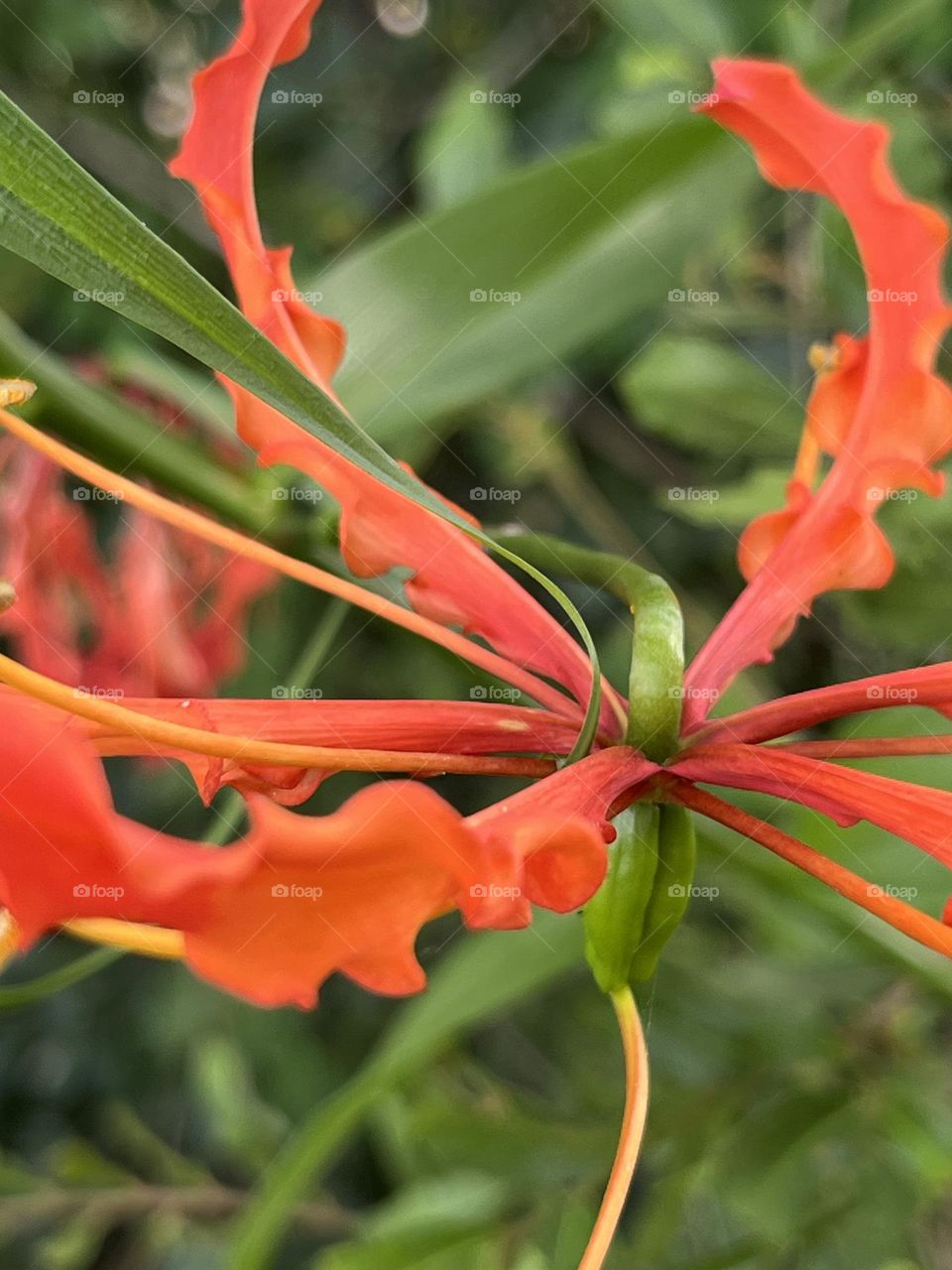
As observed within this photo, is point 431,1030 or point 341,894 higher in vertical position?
point 341,894

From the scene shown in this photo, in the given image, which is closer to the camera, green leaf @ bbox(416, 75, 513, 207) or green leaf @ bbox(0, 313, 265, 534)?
green leaf @ bbox(0, 313, 265, 534)

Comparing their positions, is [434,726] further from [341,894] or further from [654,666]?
[341,894]

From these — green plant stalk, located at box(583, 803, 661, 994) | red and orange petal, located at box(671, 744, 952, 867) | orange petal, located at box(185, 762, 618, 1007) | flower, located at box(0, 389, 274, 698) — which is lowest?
flower, located at box(0, 389, 274, 698)

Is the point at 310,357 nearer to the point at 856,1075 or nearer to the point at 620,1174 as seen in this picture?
the point at 620,1174

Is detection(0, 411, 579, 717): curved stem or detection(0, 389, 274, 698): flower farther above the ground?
detection(0, 411, 579, 717): curved stem

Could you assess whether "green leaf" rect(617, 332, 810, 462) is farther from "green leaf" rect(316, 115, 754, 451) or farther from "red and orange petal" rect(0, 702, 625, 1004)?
"red and orange petal" rect(0, 702, 625, 1004)

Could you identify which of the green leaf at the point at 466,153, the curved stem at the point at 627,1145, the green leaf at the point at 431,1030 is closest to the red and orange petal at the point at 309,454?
the curved stem at the point at 627,1145

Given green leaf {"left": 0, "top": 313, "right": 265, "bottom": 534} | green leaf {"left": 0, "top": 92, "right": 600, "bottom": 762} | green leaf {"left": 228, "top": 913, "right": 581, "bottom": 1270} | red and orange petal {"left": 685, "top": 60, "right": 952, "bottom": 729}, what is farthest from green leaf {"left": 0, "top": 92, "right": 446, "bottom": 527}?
green leaf {"left": 228, "top": 913, "right": 581, "bottom": 1270}

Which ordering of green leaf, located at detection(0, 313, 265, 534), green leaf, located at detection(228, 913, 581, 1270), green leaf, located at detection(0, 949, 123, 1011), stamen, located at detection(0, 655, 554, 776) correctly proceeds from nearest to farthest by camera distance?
stamen, located at detection(0, 655, 554, 776), green leaf, located at detection(0, 949, 123, 1011), green leaf, located at detection(0, 313, 265, 534), green leaf, located at detection(228, 913, 581, 1270)

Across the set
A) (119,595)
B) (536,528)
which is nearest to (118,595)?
(119,595)
